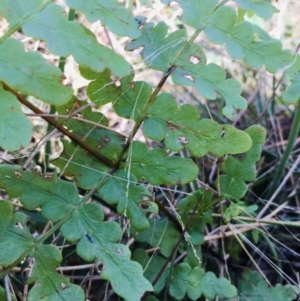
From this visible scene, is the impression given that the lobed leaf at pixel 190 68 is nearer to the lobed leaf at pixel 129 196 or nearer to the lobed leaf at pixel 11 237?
the lobed leaf at pixel 129 196

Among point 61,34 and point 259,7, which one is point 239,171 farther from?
point 61,34

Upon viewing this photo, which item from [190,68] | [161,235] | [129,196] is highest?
[190,68]

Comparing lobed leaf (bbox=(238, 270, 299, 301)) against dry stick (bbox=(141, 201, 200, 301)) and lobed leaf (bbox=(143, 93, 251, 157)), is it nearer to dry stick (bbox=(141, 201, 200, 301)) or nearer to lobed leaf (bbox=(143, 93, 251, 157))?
dry stick (bbox=(141, 201, 200, 301))

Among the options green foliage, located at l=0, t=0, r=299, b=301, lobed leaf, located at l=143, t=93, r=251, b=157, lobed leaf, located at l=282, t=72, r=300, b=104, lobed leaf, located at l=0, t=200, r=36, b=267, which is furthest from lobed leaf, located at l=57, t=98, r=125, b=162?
lobed leaf, located at l=282, t=72, r=300, b=104

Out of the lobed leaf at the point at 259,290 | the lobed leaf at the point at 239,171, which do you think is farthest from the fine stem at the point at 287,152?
the lobed leaf at the point at 259,290

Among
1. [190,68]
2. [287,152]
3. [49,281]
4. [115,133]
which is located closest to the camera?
[49,281]

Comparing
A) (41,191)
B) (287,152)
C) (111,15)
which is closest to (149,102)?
(111,15)
